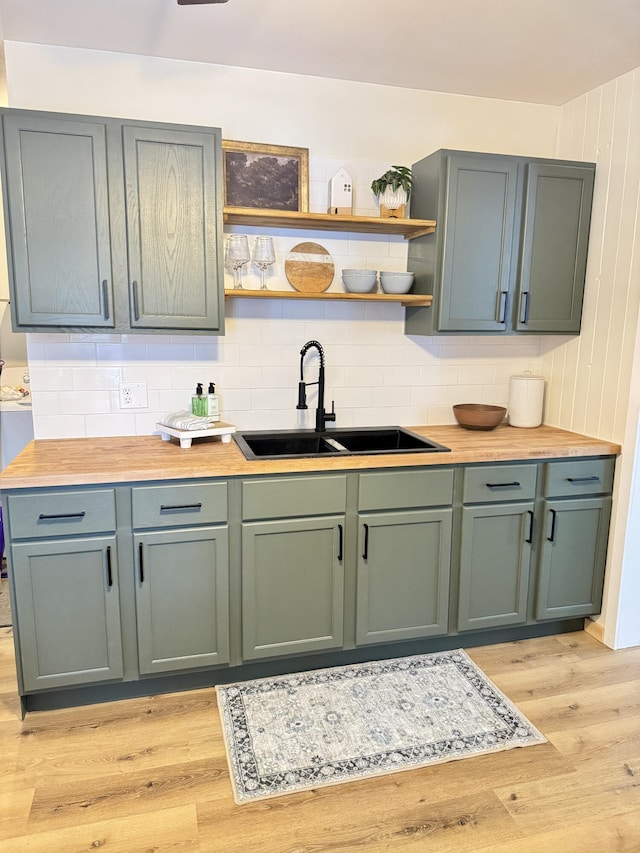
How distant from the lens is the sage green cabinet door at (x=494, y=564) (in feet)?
8.57

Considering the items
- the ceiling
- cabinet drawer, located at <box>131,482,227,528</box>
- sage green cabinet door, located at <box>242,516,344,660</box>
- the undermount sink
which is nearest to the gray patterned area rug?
sage green cabinet door, located at <box>242,516,344,660</box>

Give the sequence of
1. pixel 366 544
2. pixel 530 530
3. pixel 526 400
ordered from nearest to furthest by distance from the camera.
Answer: pixel 366 544, pixel 530 530, pixel 526 400

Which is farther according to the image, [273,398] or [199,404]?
[273,398]

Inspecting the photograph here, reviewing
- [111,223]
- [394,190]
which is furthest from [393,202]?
[111,223]

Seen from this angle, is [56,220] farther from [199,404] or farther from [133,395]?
[199,404]

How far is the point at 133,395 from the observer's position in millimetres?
2699

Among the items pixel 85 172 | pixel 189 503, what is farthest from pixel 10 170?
pixel 189 503

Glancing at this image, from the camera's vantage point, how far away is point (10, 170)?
2191mm

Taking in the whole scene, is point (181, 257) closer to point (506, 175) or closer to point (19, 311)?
point (19, 311)

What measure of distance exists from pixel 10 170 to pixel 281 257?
1165 millimetres

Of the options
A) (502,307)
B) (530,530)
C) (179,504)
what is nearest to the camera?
(179,504)

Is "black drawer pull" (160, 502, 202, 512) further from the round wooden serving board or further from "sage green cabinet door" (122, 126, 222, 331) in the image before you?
the round wooden serving board

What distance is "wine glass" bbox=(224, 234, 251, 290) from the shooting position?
8.43 feet

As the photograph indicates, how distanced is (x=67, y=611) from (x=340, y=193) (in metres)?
2.13
